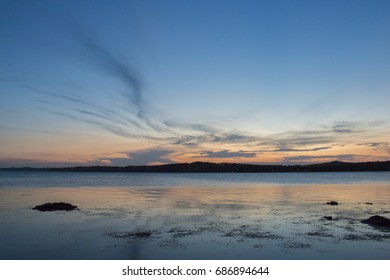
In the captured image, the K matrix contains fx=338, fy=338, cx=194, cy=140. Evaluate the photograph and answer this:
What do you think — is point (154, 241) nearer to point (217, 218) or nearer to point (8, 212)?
point (217, 218)

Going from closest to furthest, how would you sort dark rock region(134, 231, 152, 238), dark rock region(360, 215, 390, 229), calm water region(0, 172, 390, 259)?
calm water region(0, 172, 390, 259), dark rock region(134, 231, 152, 238), dark rock region(360, 215, 390, 229)

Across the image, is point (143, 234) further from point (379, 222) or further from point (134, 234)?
point (379, 222)

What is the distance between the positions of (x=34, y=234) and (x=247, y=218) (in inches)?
587

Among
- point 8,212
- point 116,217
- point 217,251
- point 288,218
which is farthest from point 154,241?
point 8,212

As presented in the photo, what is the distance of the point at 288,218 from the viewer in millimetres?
25969

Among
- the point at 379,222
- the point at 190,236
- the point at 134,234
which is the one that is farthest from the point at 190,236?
the point at 379,222

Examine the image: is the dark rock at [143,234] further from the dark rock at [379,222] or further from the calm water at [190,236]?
the dark rock at [379,222]

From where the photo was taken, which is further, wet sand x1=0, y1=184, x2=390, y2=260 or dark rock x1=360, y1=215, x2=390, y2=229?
dark rock x1=360, y1=215, x2=390, y2=229

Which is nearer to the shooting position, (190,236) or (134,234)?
(190,236)

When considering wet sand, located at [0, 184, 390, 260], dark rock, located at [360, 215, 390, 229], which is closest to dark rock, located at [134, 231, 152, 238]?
wet sand, located at [0, 184, 390, 260]

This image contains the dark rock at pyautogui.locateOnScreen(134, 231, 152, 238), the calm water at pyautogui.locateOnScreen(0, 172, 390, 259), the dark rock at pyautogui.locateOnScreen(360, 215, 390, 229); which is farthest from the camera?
the dark rock at pyautogui.locateOnScreen(360, 215, 390, 229)

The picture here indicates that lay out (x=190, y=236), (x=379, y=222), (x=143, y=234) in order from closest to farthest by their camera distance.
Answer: (x=190, y=236) → (x=143, y=234) → (x=379, y=222)

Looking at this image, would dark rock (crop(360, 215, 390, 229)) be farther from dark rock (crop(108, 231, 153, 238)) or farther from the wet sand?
dark rock (crop(108, 231, 153, 238))

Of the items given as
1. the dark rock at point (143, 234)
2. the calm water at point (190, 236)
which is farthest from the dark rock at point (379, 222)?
the dark rock at point (143, 234)
